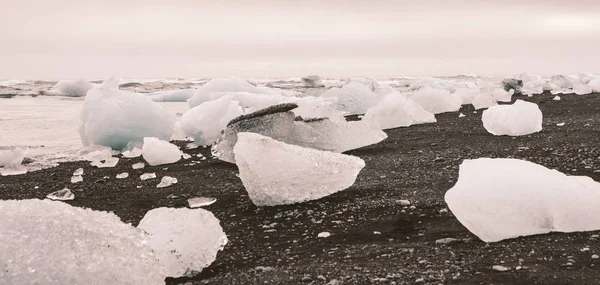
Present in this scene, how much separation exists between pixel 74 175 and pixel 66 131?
319 cm

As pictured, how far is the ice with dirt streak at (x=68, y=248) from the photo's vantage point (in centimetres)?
143

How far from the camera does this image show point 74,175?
3.76m

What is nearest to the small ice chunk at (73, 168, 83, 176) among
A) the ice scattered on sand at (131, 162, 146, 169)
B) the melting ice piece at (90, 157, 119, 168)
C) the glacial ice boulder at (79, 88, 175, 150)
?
the melting ice piece at (90, 157, 119, 168)

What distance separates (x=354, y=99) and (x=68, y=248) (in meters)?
5.99

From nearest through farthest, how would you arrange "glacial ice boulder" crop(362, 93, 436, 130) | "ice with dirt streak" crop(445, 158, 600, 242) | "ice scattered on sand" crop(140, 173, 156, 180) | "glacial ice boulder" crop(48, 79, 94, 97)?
"ice with dirt streak" crop(445, 158, 600, 242)
"ice scattered on sand" crop(140, 173, 156, 180)
"glacial ice boulder" crop(362, 93, 436, 130)
"glacial ice boulder" crop(48, 79, 94, 97)

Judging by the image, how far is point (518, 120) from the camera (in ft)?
13.6

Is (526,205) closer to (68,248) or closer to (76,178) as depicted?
(68,248)

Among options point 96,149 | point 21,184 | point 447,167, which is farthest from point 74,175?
point 447,167

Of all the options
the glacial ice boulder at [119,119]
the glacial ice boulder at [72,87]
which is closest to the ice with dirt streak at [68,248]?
the glacial ice boulder at [119,119]

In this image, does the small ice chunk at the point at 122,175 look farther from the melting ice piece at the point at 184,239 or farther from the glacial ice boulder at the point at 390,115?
the glacial ice boulder at the point at 390,115

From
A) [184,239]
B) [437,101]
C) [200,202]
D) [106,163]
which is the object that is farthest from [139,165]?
[437,101]

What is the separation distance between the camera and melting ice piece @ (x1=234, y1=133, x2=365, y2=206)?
262cm

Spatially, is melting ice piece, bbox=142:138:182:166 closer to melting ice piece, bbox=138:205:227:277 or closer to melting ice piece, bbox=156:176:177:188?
melting ice piece, bbox=156:176:177:188

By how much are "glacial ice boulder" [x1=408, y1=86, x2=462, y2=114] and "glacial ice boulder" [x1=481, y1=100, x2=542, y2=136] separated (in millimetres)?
2590
